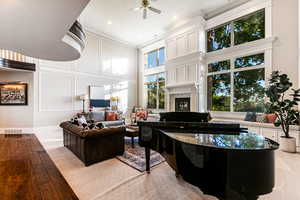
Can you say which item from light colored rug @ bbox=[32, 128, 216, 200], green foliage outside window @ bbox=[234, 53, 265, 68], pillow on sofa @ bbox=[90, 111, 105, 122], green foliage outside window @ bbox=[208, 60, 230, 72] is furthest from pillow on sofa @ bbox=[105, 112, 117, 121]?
green foliage outside window @ bbox=[234, 53, 265, 68]

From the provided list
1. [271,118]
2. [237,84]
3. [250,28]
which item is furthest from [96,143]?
[250,28]

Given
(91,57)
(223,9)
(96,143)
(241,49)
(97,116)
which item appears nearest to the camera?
(96,143)

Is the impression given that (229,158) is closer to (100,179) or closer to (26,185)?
(100,179)

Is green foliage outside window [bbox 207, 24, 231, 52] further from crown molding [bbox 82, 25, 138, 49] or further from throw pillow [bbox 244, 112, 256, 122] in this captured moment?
crown molding [bbox 82, 25, 138, 49]

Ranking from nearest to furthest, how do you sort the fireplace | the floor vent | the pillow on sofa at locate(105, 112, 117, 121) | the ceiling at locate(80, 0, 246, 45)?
1. the ceiling at locate(80, 0, 246, 45)
2. the floor vent
3. the fireplace
4. the pillow on sofa at locate(105, 112, 117, 121)

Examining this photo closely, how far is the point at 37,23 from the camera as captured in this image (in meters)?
1.93

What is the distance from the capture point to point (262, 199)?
2061 mm

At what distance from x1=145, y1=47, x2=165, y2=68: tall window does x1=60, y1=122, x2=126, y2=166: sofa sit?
6096mm

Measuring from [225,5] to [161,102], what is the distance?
528cm

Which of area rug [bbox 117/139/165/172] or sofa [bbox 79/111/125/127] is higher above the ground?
sofa [bbox 79/111/125/127]

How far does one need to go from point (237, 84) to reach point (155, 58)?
4.94 meters

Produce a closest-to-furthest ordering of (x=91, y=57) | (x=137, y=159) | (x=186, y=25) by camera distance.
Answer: (x=137, y=159) < (x=186, y=25) < (x=91, y=57)

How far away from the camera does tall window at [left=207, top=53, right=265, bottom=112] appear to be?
5.20 metres

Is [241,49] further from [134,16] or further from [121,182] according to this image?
[121,182]
